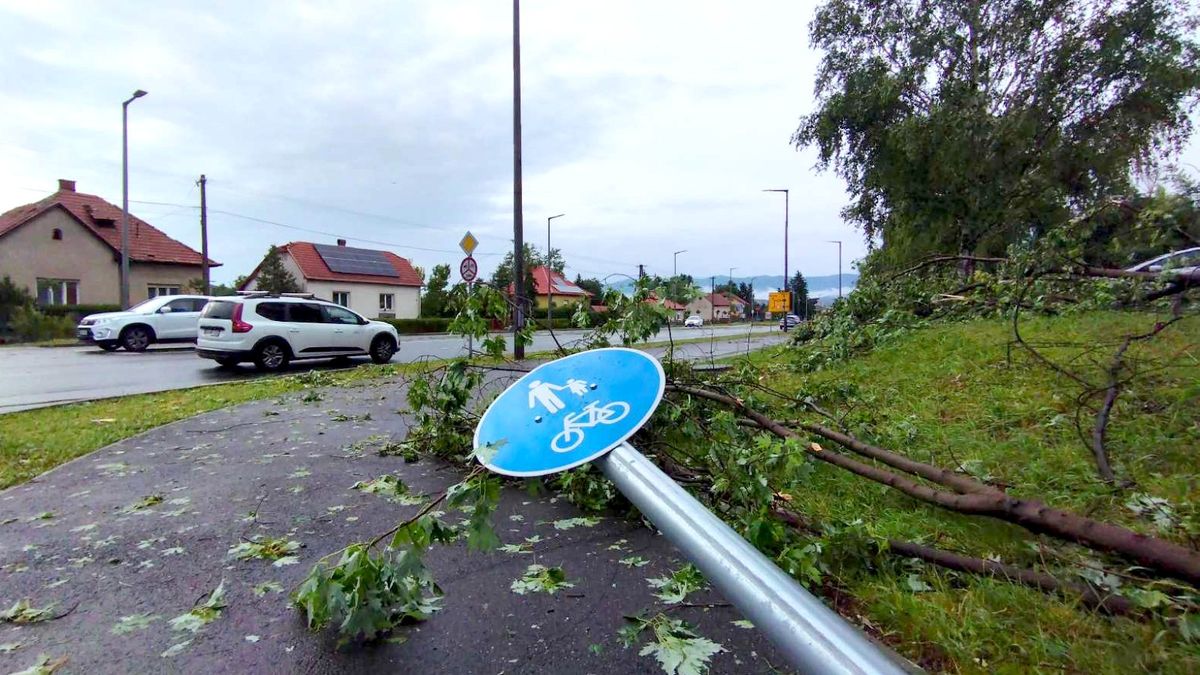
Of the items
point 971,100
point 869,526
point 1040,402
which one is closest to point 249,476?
point 869,526

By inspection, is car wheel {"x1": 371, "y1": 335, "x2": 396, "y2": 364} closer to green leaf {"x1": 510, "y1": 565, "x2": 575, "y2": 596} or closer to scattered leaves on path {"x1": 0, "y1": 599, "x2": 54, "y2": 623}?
scattered leaves on path {"x1": 0, "y1": 599, "x2": 54, "y2": 623}

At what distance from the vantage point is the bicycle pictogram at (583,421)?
5.95ft

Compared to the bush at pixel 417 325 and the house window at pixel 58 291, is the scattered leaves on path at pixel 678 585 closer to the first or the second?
the bush at pixel 417 325

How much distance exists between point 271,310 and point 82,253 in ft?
88.4

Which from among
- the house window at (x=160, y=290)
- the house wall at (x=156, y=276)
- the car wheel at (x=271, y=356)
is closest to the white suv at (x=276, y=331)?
the car wheel at (x=271, y=356)

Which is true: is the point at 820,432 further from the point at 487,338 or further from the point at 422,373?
the point at 422,373

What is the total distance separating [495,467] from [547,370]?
47 cm

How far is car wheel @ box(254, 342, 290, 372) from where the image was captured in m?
12.9

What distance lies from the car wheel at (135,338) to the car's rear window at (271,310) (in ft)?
24.2

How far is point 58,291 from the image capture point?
31328 millimetres

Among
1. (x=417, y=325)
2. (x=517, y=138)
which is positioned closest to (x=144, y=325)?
(x=517, y=138)

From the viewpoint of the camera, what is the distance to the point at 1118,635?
2023mm

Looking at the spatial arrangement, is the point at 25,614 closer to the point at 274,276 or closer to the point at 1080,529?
the point at 1080,529

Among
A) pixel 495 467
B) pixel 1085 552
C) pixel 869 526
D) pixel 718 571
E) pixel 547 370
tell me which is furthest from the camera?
pixel 869 526
